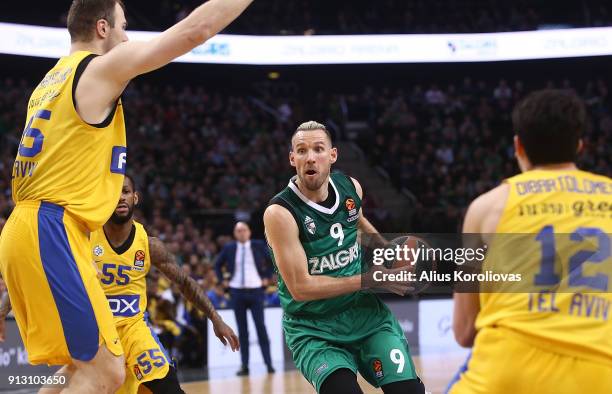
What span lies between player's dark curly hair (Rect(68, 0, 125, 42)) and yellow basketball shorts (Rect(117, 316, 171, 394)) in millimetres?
2093

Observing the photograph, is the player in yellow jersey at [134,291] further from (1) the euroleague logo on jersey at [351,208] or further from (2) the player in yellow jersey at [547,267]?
(2) the player in yellow jersey at [547,267]

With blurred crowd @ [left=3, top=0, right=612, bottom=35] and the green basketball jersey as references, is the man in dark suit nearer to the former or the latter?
the green basketball jersey

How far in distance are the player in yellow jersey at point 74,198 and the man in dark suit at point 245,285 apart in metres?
7.45

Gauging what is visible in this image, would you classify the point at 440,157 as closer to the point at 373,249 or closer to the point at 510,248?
the point at 373,249

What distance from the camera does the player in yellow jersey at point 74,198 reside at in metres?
3.67

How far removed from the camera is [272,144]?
21031mm

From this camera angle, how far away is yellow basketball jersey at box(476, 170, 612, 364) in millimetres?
2787

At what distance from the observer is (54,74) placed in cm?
393

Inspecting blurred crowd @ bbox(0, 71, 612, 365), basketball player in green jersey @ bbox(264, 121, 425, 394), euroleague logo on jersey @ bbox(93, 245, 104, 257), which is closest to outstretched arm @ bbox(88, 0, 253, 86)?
basketball player in green jersey @ bbox(264, 121, 425, 394)

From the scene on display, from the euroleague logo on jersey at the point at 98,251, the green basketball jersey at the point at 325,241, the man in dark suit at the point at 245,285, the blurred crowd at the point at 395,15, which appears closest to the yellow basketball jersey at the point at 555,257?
the green basketball jersey at the point at 325,241

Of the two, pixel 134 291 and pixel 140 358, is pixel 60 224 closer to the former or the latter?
pixel 140 358

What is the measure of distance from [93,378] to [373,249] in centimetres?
210

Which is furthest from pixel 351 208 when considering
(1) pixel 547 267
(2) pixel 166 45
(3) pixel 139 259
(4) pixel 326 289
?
(1) pixel 547 267

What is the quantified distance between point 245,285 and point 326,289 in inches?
267
